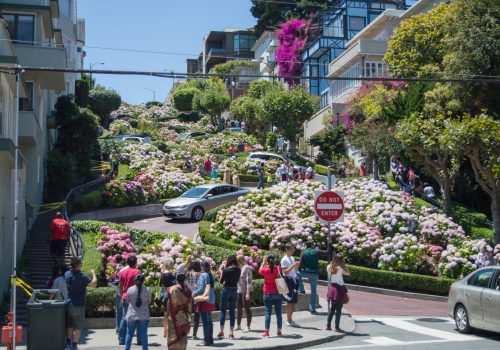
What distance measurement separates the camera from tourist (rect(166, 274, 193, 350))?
11.8 m

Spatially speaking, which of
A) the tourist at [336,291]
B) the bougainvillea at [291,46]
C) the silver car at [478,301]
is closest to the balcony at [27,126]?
the tourist at [336,291]

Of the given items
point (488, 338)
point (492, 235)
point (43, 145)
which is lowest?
point (488, 338)

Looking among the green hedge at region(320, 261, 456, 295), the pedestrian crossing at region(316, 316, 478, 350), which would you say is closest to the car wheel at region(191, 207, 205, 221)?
the green hedge at region(320, 261, 456, 295)

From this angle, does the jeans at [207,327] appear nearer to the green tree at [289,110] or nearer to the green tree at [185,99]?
the green tree at [289,110]

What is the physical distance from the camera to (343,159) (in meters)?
51.2

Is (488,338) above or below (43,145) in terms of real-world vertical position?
below

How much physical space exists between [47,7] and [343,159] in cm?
2689

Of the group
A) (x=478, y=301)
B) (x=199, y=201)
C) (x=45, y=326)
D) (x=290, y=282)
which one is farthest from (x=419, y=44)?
(x=45, y=326)

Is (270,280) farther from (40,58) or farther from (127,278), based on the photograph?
(40,58)

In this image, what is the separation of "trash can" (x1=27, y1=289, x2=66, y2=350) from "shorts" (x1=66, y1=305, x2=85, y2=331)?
20 centimetres

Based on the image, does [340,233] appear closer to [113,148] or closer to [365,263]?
[365,263]

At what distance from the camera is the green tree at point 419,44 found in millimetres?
44438

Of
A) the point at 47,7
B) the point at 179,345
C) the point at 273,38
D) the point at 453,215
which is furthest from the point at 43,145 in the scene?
the point at 273,38

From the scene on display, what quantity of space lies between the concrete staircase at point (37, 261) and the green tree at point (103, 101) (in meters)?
53.6
